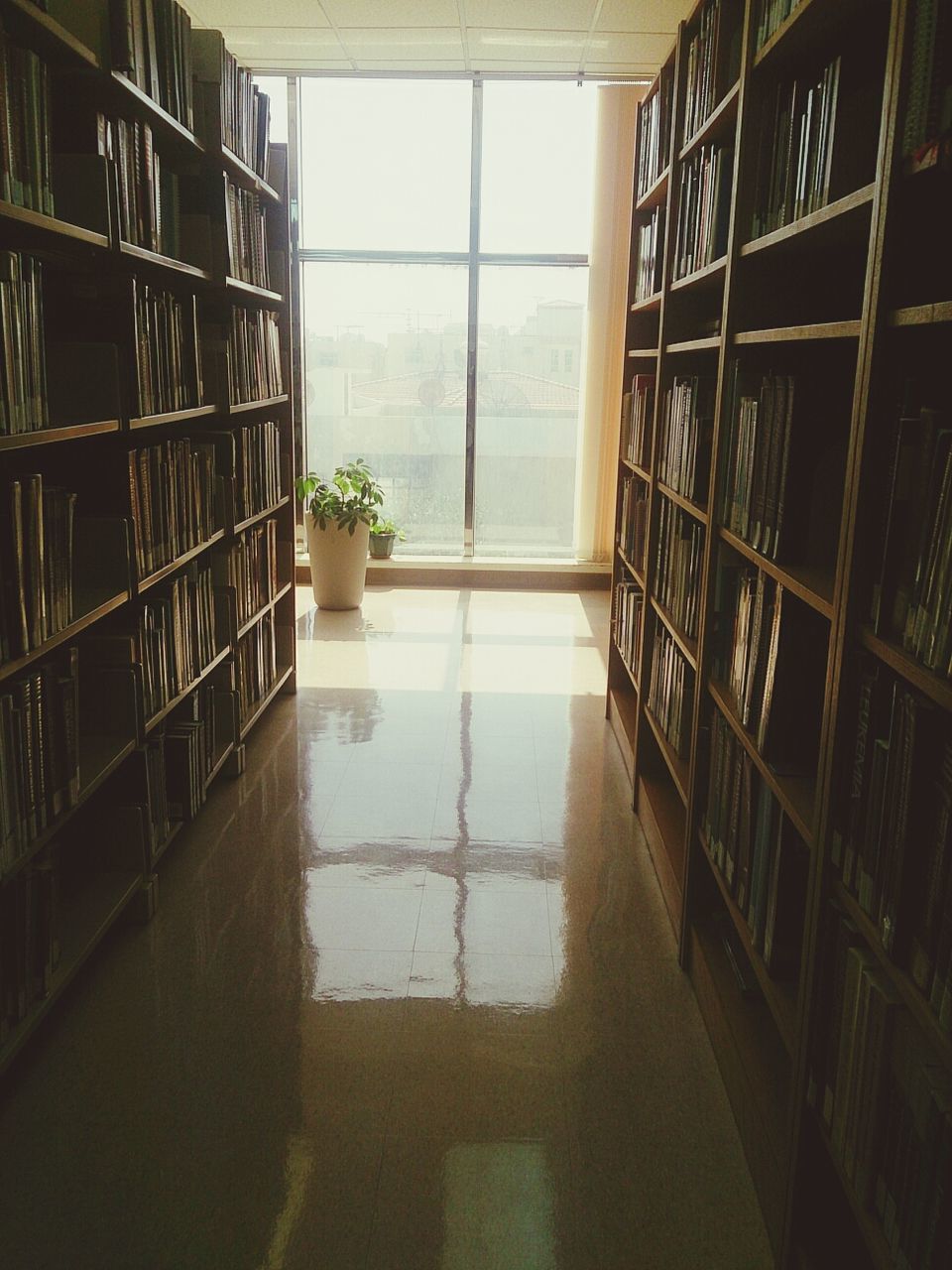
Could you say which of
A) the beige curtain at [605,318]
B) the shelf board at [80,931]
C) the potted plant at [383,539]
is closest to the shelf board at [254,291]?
the shelf board at [80,931]

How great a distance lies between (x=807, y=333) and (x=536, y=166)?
5.88 metres

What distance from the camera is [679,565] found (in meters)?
2.92

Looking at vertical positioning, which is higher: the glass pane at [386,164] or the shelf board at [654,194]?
the glass pane at [386,164]

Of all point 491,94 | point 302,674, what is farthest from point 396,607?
point 491,94

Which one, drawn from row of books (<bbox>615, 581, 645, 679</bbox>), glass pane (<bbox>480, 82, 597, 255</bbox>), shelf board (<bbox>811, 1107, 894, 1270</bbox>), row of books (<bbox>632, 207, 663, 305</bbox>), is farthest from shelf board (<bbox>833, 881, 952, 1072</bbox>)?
glass pane (<bbox>480, 82, 597, 255</bbox>)

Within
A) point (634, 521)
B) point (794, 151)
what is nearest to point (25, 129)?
point (794, 151)

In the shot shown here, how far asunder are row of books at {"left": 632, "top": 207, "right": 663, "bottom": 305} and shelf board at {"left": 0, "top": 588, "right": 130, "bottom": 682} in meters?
2.03

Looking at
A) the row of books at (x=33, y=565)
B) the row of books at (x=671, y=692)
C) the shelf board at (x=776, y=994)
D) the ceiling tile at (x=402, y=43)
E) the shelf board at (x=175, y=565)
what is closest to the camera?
the shelf board at (x=776, y=994)

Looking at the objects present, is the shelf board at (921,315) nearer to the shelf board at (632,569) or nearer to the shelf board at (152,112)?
the shelf board at (152,112)

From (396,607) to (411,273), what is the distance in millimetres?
2395

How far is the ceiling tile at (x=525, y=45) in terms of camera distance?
559 cm

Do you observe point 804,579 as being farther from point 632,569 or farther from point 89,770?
point 632,569

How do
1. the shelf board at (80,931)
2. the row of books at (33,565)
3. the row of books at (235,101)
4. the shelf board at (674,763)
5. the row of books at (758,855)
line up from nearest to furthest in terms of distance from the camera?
the row of books at (758,855), the row of books at (33,565), the shelf board at (80,931), the shelf board at (674,763), the row of books at (235,101)

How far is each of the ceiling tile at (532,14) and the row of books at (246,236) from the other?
6.83 ft
